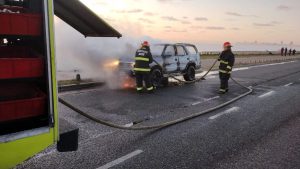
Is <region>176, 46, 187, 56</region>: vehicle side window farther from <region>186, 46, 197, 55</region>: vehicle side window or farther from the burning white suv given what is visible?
<region>186, 46, 197, 55</region>: vehicle side window

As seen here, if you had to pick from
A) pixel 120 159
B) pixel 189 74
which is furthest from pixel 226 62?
pixel 120 159

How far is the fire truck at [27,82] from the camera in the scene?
281cm

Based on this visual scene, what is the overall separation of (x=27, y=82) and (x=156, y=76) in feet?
34.8

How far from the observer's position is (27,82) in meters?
3.14

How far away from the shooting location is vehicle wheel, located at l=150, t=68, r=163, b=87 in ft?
44.1

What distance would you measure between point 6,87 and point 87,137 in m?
3.46

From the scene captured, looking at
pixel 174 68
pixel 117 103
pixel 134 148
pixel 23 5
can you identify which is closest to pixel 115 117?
pixel 117 103

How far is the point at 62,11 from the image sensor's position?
3955 millimetres

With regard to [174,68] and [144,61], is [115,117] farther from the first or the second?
[174,68]

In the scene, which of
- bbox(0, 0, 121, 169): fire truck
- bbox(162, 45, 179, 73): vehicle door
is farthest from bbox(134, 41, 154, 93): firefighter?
bbox(0, 0, 121, 169): fire truck

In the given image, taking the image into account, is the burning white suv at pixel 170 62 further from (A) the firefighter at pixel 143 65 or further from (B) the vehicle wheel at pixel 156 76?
(A) the firefighter at pixel 143 65

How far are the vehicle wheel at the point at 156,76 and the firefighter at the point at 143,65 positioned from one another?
0.97 metres

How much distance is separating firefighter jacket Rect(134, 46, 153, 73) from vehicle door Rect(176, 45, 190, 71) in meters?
2.78

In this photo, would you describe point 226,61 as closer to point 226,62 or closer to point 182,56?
point 226,62
